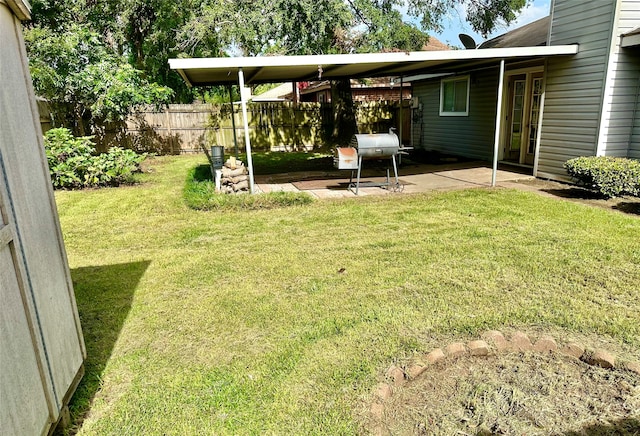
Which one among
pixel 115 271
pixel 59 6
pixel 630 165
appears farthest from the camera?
pixel 59 6

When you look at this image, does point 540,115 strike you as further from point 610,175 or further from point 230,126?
point 230,126

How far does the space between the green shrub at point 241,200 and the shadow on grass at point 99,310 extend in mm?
2411

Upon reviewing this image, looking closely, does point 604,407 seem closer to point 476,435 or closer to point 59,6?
point 476,435

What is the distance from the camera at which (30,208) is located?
1895 mm

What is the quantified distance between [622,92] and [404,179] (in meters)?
4.04

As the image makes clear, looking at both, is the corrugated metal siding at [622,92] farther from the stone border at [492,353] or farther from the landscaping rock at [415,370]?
the landscaping rock at [415,370]

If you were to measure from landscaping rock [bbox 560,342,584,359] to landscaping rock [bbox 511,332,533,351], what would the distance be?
0.19m

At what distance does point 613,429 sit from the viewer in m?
2.03

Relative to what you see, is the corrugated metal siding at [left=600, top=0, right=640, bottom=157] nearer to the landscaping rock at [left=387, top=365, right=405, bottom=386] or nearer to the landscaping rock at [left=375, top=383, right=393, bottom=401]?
the landscaping rock at [left=387, top=365, right=405, bottom=386]

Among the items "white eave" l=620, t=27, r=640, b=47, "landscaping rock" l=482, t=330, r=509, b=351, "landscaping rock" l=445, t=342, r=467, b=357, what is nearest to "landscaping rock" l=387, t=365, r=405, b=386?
"landscaping rock" l=445, t=342, r=467, b=357

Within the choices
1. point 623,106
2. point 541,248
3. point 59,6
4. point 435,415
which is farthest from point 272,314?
point 59,6

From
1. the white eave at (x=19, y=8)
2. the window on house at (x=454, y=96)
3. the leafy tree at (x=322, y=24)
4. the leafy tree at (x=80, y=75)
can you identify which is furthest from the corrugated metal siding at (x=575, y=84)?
the leafy tree at (x=80, y=75)

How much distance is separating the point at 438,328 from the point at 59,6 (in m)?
15.9

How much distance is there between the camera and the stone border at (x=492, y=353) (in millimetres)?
2410
